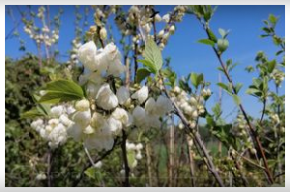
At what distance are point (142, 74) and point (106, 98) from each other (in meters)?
0.12

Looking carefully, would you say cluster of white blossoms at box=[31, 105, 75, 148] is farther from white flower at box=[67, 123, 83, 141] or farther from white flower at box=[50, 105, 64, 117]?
white flower at box=[67, 123, 83, 141]

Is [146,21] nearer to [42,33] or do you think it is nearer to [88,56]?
[88,56]

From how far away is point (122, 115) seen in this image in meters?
0.61

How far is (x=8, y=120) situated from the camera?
3553 mm

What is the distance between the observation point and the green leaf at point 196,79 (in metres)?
1.06

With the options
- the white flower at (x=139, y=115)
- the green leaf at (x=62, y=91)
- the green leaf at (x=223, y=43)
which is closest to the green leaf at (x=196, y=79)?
the green leaf at (x=223, y=43)

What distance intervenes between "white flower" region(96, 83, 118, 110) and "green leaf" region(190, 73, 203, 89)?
20.1 inches

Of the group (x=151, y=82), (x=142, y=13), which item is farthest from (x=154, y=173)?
(x=151, y=82)

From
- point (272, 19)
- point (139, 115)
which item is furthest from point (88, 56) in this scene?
point (272, 19)

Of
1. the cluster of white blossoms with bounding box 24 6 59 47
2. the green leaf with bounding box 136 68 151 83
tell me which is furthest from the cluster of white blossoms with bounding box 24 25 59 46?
the green leaf with bounding box 136 68 151 83

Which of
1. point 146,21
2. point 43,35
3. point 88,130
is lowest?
point 88,130

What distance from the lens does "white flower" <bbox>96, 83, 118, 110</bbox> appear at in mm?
569

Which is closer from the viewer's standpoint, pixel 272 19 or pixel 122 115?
pixel 122 115

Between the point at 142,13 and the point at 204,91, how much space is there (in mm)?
354
